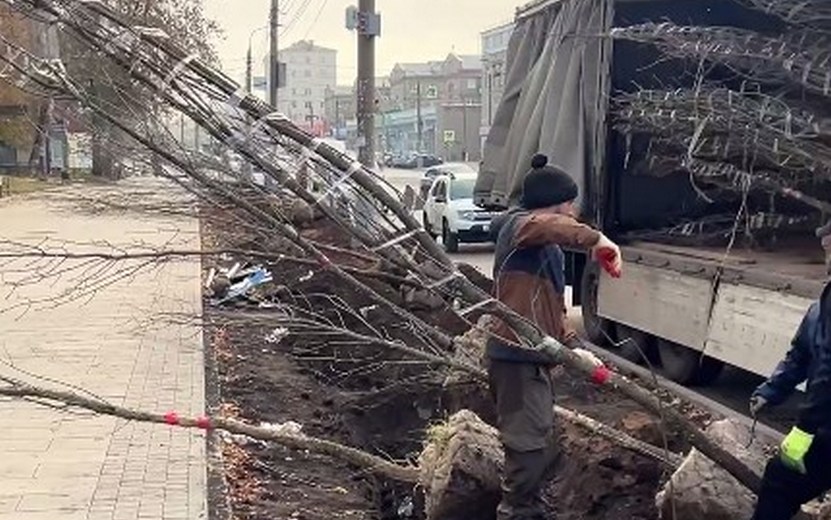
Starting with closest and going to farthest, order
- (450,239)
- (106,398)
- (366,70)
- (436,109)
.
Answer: (106,398), (366,70), (450,239), (436,109)

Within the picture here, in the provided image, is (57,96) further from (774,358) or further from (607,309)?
(607,309)

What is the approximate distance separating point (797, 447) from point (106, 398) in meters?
5.47

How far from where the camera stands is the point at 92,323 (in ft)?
43.9

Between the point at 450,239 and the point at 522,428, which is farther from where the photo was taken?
the point at 450,239

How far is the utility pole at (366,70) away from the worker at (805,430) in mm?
14637

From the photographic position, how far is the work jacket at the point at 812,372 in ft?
16.7

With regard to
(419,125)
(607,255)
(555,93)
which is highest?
(419,125)

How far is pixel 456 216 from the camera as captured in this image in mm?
25484

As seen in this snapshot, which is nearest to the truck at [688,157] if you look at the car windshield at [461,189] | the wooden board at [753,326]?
the wooden board at [753,326]

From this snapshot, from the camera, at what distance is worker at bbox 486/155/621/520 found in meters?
5.96

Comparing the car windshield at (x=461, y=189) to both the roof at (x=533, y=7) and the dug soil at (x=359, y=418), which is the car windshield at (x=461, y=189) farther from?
the dug soil at (x=359, y=418)

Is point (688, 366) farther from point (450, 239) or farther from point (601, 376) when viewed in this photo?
point (450, 239)

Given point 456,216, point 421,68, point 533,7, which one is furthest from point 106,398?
point 421,68

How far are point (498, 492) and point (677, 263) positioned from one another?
13.5 ft
